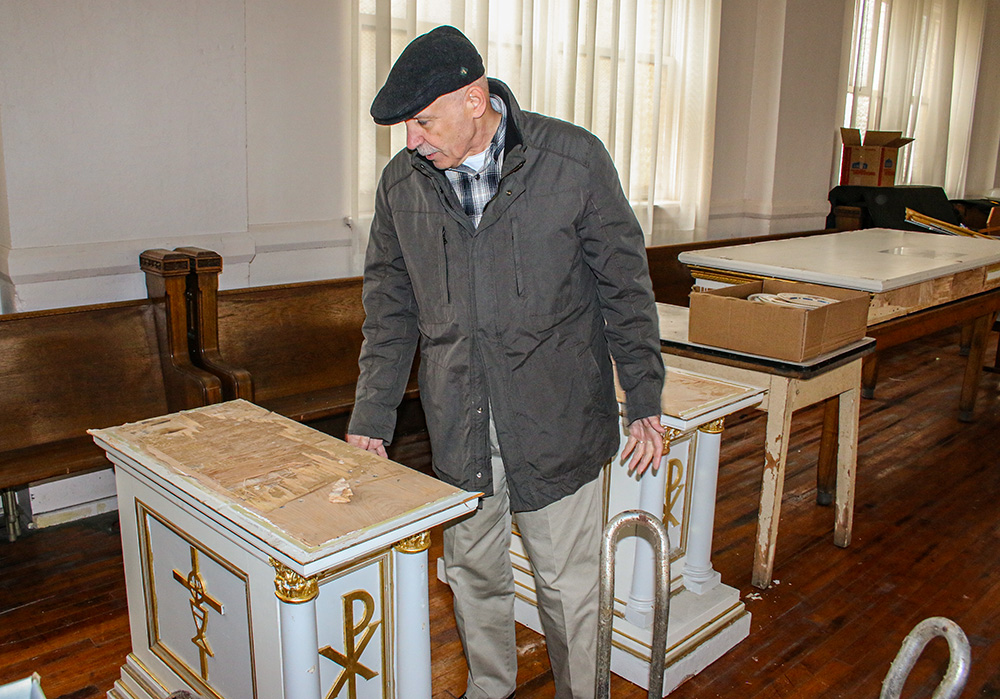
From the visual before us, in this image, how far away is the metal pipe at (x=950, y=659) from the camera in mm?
922

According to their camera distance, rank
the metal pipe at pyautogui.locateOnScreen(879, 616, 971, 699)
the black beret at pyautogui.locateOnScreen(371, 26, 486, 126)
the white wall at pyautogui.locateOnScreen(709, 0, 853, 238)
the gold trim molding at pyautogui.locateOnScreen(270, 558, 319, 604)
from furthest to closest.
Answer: the white wall at pyautogui.locateOnScreen(709, 0, 853, 238) < the black beret at pyautogui.locateOnScreen(371, 26, 486, 126) < the gold trim molding at pyautogui.locateOnScreen(270, 558, 319, 604) < the metal pipe at pyautogui.locateOnScreen(879, 616, 971, 699)

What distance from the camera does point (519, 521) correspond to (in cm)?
191

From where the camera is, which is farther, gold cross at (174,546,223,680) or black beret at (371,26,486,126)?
gold cross at (174,546,223,680)

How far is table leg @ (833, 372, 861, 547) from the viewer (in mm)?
2973

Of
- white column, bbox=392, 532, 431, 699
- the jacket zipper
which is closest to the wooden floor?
white column, bbox=392, 532, 431, 699

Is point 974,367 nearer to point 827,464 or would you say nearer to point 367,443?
point 827,464

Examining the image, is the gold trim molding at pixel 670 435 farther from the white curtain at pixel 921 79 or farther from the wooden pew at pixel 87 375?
the white curtain at pixel 921 79

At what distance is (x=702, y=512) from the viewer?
247 centimetres

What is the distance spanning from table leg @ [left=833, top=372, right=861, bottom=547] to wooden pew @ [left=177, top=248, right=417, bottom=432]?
155cm

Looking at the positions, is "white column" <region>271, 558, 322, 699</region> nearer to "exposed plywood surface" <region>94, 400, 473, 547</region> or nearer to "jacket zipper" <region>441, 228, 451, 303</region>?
"exposed plywood surface" <region>94, 400, 473, 547</region>

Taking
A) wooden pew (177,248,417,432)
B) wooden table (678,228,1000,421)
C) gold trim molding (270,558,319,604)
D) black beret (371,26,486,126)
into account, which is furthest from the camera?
wooden table (678,228,1000,421)

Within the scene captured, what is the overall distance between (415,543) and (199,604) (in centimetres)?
50

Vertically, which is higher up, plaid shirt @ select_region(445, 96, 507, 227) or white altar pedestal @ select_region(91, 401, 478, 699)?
plaid shirt @ select_region(445, 96, 507, 227)

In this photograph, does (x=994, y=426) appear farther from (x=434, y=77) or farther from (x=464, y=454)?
(x=434, y=77)
